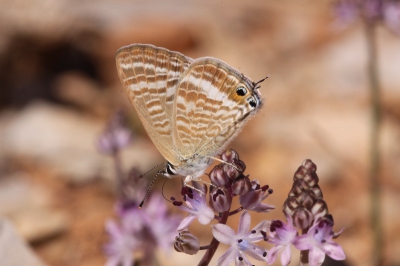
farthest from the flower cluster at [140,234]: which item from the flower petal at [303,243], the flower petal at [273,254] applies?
the flower petal at [303,243]

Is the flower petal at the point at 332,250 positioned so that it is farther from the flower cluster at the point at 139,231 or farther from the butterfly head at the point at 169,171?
the flower cluster at the point at 139,231

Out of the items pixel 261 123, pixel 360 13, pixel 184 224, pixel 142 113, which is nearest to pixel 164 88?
pixel 142 113

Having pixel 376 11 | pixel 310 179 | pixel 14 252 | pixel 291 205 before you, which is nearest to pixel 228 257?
pixel 291 205

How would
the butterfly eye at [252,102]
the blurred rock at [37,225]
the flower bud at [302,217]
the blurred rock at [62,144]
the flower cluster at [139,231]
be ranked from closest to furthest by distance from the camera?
the flower bud at [302,217] < the butterfly eye at [252,102] < the flower cluster at [139,231] < the blurred rock at [37,225] < the blurred rock at [62,144]

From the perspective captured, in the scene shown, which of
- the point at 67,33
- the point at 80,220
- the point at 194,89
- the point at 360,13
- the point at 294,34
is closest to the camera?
the point at 194,89

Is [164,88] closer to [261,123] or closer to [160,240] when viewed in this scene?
[160,240]

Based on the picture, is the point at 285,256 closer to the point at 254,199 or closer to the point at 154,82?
the point at 254,199

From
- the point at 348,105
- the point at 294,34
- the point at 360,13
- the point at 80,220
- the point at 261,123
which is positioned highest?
the point at 294,34
